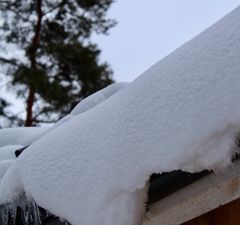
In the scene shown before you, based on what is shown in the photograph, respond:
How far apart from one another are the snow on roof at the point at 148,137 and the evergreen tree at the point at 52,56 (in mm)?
8379

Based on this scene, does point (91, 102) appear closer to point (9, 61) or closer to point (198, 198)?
point (198, 198)

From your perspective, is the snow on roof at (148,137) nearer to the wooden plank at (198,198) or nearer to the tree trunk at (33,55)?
the wooden plank at (198,198)

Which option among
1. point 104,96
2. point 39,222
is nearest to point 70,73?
point 104,96

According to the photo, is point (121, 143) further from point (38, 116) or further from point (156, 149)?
point (38, 116)

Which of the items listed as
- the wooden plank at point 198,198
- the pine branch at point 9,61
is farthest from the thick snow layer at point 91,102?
the pine branch at point 9,61

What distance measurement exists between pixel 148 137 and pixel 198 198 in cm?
23

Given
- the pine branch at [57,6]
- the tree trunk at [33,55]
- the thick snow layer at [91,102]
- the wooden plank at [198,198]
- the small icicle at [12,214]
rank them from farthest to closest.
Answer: the pine branch at [57,6] → the tree trunk at [33,55] → the thick snow layer at [91,102] → the small icicle at [12,214] → the wooden plank at [198,198]

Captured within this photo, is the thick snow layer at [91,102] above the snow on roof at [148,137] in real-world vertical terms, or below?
above

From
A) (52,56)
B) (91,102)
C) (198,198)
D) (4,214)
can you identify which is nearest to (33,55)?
(52,56)

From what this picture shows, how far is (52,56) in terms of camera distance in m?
10.3

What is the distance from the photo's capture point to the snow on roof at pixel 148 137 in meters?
1.17

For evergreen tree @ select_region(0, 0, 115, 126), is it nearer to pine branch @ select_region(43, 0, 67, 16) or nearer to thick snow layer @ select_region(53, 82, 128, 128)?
pine branch @ select_region(43, 0, 67, 16)

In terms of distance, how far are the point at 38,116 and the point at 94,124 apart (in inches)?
348

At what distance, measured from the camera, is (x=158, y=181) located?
1369 millimetres
